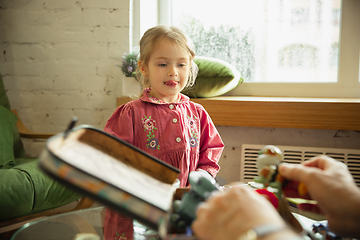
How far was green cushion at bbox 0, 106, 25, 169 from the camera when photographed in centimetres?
145

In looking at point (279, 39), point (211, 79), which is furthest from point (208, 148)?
point (279, 39)

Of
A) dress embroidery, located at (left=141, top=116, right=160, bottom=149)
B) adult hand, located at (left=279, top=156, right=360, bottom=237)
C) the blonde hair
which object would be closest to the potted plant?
the blonde hair

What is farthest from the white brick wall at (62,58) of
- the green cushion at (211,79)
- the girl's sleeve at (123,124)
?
the girl's sleeve at (123,124)

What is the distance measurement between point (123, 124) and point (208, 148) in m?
0.35

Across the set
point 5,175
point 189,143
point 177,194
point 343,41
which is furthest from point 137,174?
point 343,41

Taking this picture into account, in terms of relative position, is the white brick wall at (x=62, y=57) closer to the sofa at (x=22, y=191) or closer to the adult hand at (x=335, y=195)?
the sofa at (x=22, y=191)

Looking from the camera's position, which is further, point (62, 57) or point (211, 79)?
point (62, 57)

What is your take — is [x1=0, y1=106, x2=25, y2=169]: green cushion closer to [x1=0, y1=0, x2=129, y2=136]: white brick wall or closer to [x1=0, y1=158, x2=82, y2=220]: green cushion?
[x1=0, y1=158, x2=82, y2=220]: green cushion

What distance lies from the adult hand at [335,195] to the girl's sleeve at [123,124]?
26.4 inches

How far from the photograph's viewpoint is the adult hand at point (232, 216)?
0.34 m

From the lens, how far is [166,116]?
42.2 inches

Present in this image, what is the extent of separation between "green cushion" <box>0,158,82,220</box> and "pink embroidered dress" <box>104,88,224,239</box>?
1.63 feet

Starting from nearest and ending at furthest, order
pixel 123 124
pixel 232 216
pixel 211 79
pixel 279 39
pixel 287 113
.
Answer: pixel 232 216
pixel 123 124
pixel 287 113
pixel 211 79
pixel 279 39

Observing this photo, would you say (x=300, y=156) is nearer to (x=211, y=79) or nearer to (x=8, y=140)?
(x=211, y=79)
